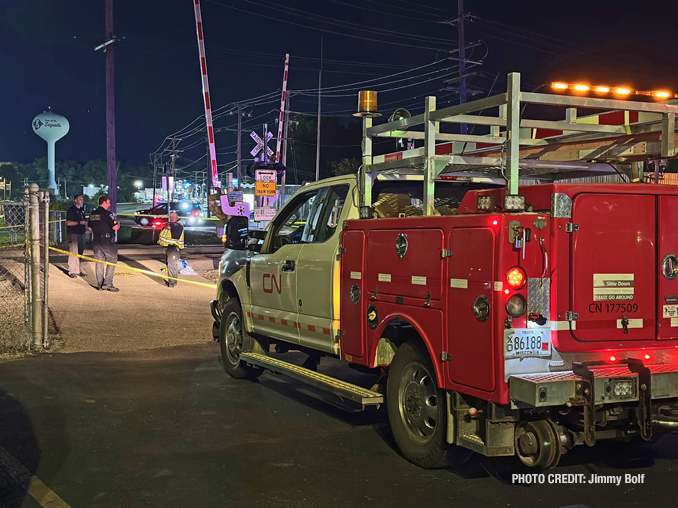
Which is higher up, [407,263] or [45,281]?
[407,263]

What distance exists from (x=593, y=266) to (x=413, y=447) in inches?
74.4

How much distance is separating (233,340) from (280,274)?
1.62m

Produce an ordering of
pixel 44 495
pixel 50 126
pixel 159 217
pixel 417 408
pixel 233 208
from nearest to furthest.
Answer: pixel 44 495, pixel 417 408, pixel 233 208, pixel 159 217, pixel 50 126

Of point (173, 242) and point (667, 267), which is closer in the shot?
point (667, 267)

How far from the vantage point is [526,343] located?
4922 mm

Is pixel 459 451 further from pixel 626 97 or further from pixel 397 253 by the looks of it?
pixel 626 97

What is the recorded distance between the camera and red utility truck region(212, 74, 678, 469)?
192 inches

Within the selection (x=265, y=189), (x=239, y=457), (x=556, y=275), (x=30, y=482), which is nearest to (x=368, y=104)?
(x=556, y=275)

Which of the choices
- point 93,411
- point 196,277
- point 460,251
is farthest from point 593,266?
point 196,277

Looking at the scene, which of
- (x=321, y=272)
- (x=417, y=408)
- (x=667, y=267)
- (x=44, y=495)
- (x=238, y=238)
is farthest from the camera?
(x=238, y=238)

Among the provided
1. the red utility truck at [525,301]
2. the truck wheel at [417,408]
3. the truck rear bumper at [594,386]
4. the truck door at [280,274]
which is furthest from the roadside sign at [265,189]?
the truck rear bumper at [594,386]

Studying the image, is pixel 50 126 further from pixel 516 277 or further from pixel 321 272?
pixel 516 277

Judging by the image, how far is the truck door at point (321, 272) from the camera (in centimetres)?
697

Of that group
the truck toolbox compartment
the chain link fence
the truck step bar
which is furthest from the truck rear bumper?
the chain link fence
